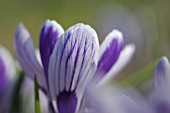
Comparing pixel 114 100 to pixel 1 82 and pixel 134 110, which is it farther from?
pixel 1 82

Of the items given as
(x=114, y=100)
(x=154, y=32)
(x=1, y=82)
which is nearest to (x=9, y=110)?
(x=1, y=82)

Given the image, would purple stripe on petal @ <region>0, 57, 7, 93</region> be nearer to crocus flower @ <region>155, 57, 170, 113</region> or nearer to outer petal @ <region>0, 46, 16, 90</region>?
outer petal @ <region>0, 46, 16, 90</region>

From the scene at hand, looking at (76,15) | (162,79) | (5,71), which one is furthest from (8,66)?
(76,15)

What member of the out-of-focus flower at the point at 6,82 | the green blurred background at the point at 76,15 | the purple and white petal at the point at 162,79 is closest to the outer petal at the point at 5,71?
the out-of-focus flower at the point at 6,82

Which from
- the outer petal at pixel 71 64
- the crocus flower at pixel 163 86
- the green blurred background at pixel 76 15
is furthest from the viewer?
the green blurred background at pixel 76 15

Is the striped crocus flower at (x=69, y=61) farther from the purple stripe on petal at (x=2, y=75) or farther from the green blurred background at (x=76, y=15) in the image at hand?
the green blurred background at (x=76, y=15)

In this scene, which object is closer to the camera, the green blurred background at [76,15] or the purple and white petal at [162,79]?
the purple and white petal at [162,79]
